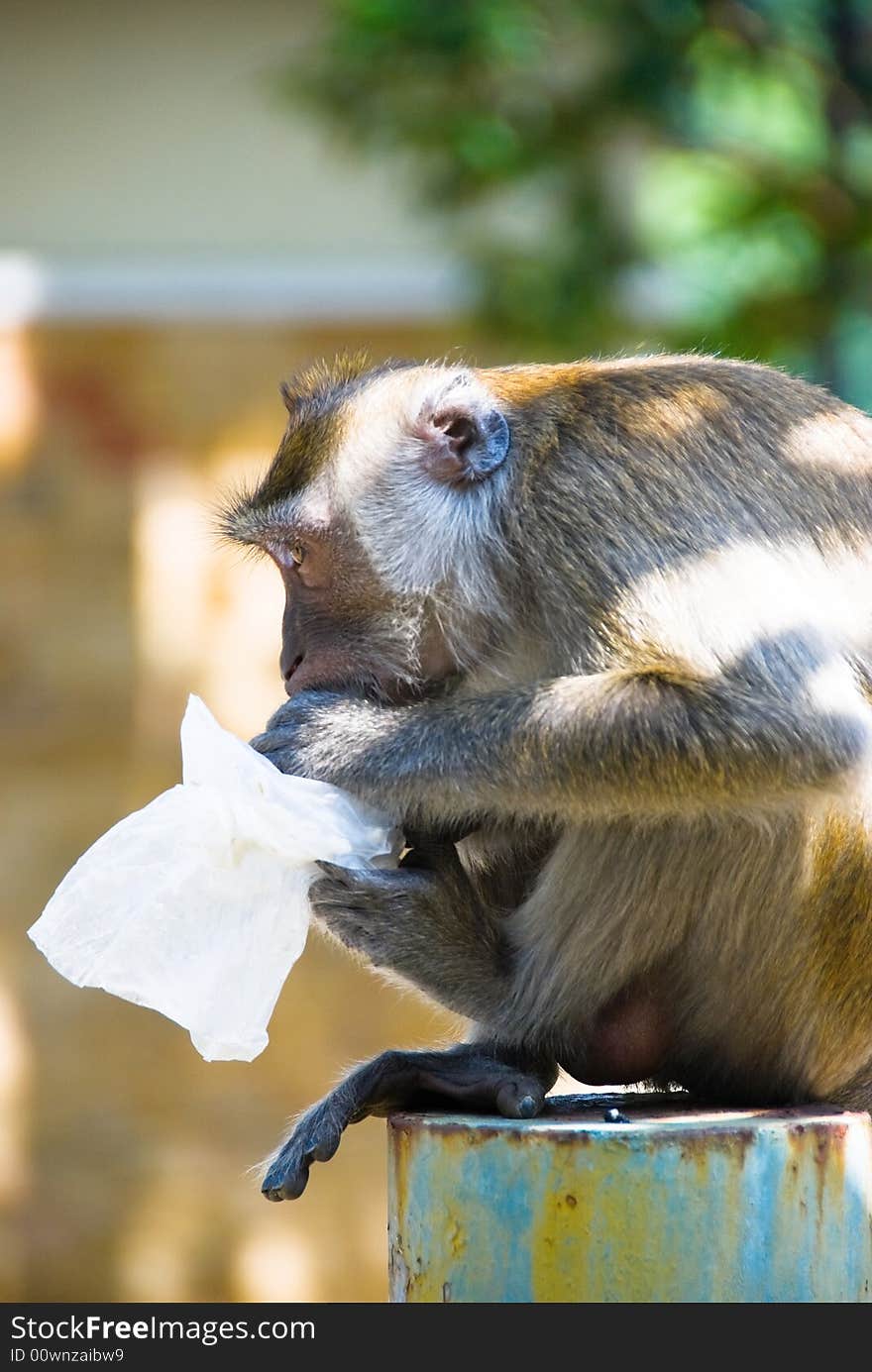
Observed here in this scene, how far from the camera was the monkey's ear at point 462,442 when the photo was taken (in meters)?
4.38

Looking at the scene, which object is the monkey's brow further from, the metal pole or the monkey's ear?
the metal pole

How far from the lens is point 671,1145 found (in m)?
3.59

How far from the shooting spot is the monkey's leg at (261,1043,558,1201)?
4.02 metres

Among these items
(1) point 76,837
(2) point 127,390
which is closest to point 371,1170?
(1) point 76,837

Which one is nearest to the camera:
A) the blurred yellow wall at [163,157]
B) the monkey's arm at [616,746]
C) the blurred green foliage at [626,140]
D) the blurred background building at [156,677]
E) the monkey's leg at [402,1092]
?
the monkey's arm at [616,746]

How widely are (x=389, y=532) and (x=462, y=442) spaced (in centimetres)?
27

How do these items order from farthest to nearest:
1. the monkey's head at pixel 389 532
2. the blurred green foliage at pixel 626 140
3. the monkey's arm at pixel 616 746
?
the blurred green foliage at pixel 626 140
the monkey's head at pixel 389 532
the monkey's arm at pixel 616 746

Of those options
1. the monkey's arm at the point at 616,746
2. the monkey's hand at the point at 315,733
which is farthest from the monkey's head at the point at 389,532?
the monkey's arm at the point at 616,746

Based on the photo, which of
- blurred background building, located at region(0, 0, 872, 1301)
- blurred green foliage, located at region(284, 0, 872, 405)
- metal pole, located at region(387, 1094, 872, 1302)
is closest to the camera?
metal pole, located at region(387, 1094, 872, 1302)

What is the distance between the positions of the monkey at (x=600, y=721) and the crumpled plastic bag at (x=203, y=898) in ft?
0.47

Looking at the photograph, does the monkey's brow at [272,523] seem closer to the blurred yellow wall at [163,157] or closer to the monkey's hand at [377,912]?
the monkey's hand at [377,912]

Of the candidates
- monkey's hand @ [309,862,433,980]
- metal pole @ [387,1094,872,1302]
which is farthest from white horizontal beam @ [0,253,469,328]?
metal pole @ [387,1094,872,1302]

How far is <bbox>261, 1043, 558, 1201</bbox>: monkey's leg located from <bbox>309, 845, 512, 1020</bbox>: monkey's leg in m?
0.15
